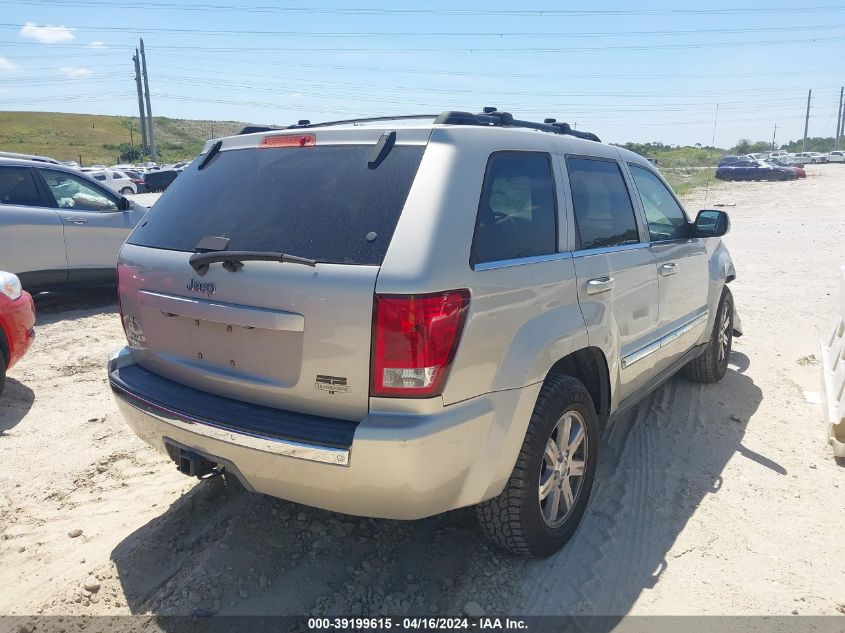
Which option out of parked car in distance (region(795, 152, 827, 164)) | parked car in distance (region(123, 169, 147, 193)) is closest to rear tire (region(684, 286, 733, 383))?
parked car in distance (region(123, 169, 147, 193))

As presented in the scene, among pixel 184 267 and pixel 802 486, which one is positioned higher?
pixel 184 267

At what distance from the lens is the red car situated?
4.79 meters

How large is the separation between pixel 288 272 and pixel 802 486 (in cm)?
320

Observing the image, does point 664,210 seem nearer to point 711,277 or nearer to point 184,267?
point 711,277

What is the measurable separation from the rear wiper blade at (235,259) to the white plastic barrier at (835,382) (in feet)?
11.5

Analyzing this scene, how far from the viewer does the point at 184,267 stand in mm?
2742

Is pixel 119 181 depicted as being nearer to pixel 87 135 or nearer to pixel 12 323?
pixel 12 323

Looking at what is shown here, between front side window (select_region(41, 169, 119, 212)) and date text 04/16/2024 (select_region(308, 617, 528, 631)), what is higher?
front side window (select_region(41, 169, 119, 212))

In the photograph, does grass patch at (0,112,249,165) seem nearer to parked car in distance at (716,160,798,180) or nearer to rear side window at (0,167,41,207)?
parked car in distance at (716,160,798,180)

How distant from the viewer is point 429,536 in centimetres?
315

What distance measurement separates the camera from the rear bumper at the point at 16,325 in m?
4.80

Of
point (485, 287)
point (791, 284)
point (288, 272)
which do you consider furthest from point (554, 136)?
point (791, 284)

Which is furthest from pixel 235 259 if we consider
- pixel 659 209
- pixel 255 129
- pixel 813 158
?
pixel 813 158

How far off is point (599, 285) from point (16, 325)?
4.26 m
